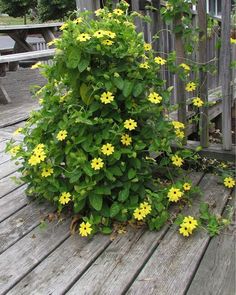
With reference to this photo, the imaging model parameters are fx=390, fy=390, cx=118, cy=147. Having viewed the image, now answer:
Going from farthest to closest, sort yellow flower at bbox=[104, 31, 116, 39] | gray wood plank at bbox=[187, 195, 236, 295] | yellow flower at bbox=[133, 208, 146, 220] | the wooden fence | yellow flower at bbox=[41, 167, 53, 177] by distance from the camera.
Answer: the wooden fence, yellow flower at bbox=[41, 167, 53, 177], yellow flower at bbox=[133, 208, 146, 220], yellow flower at bbox=[104, 31, 116, 39], gray wood plank at bbox=[187, 195, 236, 295]

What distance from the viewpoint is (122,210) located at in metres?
1.91

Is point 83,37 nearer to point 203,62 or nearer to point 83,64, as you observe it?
point 83,64

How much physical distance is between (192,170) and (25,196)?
1.09m

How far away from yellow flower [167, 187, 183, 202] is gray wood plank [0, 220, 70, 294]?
1.80 ft

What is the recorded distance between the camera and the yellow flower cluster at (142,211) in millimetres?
1872

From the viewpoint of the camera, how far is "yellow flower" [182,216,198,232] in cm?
185

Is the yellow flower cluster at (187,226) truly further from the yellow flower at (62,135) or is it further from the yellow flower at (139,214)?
the yellow flower at (62,135)

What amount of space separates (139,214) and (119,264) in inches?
11.2

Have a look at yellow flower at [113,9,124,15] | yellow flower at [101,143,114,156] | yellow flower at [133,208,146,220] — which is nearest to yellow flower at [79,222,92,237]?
yellow flower at [133,208,146,220]

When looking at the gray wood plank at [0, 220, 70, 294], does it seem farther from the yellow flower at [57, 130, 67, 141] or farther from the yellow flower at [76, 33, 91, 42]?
the yellow flower at [76, 33, 91, 42]

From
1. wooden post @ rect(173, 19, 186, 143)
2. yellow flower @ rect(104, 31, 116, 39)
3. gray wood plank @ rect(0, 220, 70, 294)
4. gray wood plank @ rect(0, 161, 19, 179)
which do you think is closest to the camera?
gray wood plank @ rect(0, 220, 70, 294)

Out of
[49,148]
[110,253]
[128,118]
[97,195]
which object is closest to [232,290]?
[110,253]

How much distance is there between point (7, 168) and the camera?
287 centimetres

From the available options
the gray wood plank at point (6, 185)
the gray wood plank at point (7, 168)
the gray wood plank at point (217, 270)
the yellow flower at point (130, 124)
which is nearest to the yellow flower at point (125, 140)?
the yellow flower at point (130, 124)
